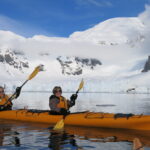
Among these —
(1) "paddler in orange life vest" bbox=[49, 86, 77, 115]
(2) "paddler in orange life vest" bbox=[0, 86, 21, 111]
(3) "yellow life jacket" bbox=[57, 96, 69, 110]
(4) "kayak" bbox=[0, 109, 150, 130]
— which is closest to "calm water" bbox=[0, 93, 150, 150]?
(4) "kayak" bbox=[0, 109, 150, 130]

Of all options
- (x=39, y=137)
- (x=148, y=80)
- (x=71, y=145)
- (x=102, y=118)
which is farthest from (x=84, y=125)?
(x=148, y=80)

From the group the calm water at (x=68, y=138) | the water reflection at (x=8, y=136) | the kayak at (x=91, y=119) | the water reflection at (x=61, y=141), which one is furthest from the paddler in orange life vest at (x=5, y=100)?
the water reflection at (x=61, y=141)

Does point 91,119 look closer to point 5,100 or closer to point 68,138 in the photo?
point 68,138

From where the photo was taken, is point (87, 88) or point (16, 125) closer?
point (16, 125)

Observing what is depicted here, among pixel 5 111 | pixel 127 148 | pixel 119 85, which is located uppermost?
pixel 119 85

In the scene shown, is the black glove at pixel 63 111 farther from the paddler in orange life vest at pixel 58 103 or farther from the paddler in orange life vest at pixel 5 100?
the paddler in orange life vest at pixel 5 100

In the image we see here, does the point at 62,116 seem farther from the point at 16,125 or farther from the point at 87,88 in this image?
the point at 87,88

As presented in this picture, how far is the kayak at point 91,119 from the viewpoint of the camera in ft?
36.7

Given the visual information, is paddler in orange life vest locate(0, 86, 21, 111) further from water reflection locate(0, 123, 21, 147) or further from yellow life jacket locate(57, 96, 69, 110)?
yellow life jacket locate(57, 96, 69, 110)

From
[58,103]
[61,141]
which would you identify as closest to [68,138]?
[61,141]

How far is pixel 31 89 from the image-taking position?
283ft

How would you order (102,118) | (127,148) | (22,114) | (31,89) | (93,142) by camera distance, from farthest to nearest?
(31,89)
(22,114)
(102,118)
(93,142)
(127,148)

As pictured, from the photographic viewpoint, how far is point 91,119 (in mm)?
12156

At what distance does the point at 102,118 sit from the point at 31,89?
75.3m
